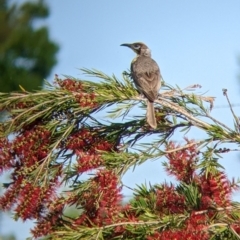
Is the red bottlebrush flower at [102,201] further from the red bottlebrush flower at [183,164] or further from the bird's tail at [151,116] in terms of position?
the bird's tail at [151,116]

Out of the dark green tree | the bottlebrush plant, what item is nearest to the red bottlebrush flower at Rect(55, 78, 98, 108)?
the bottlebrush plant

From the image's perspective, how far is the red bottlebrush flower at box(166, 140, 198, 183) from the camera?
254cm

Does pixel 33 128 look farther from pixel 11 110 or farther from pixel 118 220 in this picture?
pixel 118 220

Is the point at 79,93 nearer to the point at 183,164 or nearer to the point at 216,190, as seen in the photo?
the point at 183,164

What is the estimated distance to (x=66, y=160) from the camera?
2777 mm

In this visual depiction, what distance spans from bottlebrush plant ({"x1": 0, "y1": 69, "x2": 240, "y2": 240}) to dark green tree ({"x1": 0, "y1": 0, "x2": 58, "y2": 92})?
9547mm

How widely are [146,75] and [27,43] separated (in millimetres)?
8817

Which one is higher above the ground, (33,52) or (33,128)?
(33,52)

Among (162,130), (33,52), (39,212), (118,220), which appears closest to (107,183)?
(118,220)

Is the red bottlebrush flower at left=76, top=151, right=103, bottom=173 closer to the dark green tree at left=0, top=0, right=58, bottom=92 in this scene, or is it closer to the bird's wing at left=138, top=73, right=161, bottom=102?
the bird's wing at left=138, top=73, right=161, bottom=102

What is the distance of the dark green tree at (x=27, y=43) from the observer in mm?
12797

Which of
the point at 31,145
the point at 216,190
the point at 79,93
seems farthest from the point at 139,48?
the point at 216,190

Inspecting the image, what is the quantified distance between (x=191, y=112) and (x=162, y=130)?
156 millimetres

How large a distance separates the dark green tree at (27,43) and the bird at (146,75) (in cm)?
705
